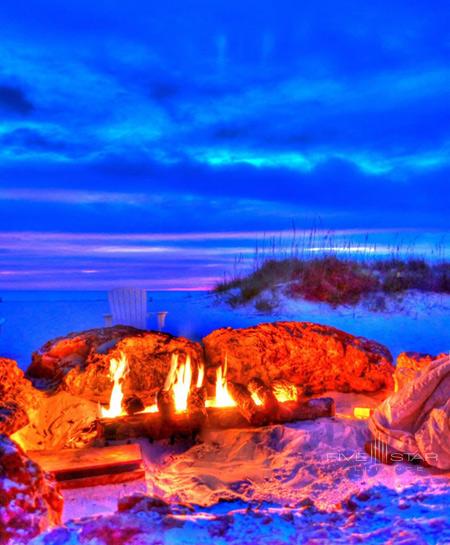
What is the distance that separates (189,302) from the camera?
14492 millimetres

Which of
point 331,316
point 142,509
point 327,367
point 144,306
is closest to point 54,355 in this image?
point 144,306

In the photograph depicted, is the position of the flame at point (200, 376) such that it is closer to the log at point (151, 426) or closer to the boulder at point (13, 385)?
the log at point (151, 426)

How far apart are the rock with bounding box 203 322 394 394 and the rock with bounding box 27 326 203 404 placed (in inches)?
19.0

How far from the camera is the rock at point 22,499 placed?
2.19m

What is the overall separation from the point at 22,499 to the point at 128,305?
5382 mm

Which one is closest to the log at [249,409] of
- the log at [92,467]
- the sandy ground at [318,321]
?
the log at [92,467]

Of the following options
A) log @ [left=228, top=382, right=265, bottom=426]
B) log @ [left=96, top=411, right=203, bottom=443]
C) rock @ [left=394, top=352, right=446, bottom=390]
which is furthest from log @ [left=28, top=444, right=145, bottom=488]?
rock @ [left=394, top=352, right=446, bottom=390]

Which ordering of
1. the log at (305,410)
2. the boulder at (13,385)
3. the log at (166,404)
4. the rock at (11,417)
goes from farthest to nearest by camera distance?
the log at (305,410) → the boulder at (13,385) → the log at (166,404) → the rock at (11,417)

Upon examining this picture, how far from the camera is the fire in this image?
213 inches

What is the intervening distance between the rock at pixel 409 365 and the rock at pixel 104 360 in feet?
7.44

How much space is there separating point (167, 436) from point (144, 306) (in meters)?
2.99

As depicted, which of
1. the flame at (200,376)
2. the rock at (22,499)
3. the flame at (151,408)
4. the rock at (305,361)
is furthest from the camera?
the rock at (305,361)

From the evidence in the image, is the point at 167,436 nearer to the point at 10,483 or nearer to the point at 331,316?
the point at 10,483

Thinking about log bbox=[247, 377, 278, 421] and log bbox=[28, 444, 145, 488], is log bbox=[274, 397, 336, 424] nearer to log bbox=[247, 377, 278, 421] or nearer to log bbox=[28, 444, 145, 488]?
log bbox=[247, 377, 278, 421]
